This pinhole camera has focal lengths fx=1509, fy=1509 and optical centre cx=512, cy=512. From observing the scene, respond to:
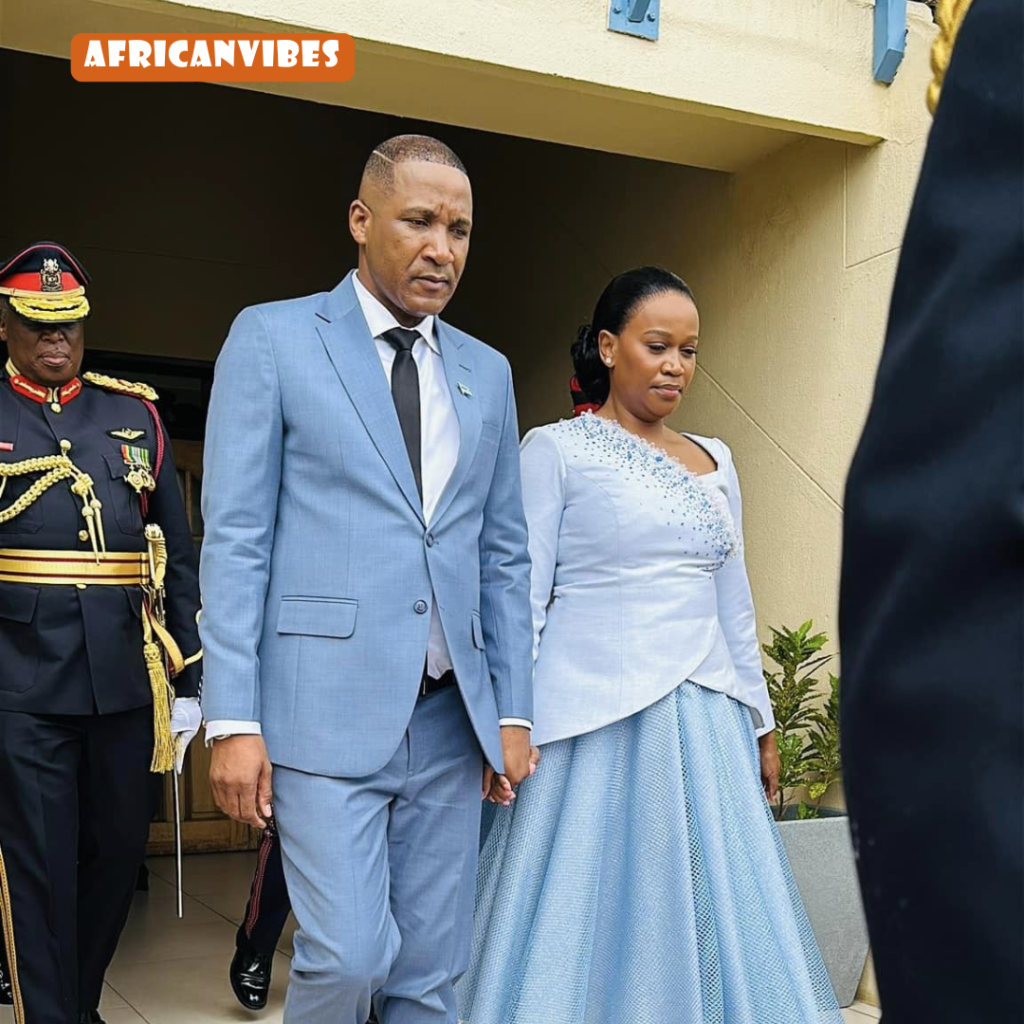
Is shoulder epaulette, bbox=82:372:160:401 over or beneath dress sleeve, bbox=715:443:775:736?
over

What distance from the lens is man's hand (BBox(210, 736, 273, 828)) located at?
7.47 ft

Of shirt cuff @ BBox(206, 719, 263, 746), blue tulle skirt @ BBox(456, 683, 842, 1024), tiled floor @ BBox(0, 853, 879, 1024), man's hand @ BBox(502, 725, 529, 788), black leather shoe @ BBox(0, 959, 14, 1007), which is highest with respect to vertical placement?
shirt cuff @ BBox(206, 719, 263, 746)

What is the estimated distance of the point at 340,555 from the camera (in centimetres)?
236

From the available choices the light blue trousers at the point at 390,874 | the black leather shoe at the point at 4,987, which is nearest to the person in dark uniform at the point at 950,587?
the light blue trousers at the point at 390,874

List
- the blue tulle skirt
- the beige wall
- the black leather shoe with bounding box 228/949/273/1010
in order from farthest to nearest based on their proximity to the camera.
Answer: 1. the black leather shoe with bounding box 228/949/273/1010
2. the beige wall
3. the blue tulle skirt

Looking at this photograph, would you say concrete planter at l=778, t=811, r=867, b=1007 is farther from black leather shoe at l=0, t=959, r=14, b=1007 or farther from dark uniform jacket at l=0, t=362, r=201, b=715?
black leather shoe at l=0, t=959, r=14, b=1007

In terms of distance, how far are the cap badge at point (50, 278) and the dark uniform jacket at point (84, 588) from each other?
0.82 ft

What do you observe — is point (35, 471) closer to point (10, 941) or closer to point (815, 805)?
point (10, 941)

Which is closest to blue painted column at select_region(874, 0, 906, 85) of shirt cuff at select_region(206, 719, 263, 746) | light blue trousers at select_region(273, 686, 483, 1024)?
light blue trousers at select_region(273, 686, 483, 1024)

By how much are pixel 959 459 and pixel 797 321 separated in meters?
3.91

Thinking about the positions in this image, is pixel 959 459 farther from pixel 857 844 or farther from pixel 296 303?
pixel 296 303

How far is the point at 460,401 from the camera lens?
2.55 meters

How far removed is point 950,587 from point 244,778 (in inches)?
72.0

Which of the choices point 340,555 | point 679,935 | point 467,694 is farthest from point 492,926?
point 340,555
